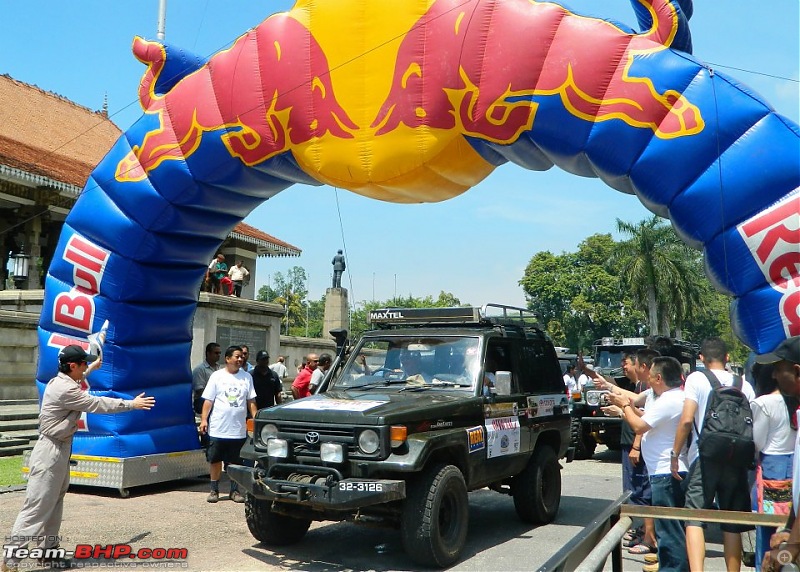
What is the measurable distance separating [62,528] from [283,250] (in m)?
21.0

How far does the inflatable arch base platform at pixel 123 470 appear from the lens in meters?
9.34

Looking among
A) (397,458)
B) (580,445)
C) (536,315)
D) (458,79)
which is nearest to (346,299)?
(580,445)

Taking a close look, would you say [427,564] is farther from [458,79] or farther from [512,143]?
[458,79]

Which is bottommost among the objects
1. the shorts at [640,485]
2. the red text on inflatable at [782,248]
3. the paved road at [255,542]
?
the paved road at [255,542]

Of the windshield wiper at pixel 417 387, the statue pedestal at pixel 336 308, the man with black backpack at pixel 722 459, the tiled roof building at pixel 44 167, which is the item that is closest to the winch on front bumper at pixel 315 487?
the windshield wiper at pixel 417 387

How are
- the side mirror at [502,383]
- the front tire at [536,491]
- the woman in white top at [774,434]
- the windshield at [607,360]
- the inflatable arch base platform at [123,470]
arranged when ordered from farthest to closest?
1. the windshield at [607,360]
2. the inflatable arch base platform at [123,470]
3. the front tire at [536,491]
4. the side mirror at [502,383]
5. the woman in white top at [774,434]

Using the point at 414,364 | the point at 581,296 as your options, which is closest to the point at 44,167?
the point at 414,364

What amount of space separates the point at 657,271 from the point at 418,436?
34110 millimetres

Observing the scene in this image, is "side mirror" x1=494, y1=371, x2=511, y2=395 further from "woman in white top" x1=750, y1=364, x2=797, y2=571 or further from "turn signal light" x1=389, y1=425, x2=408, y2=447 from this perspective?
"woman in white top" x1=750, y1=364, x2=797, y2=571

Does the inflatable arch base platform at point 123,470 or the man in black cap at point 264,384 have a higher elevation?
the man in black cap at point 264,384

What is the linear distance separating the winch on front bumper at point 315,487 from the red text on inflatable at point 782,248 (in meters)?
3.56

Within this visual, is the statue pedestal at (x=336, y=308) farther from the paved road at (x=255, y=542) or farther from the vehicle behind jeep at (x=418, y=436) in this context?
the vehicle behind jeep at (x=418, y=436)

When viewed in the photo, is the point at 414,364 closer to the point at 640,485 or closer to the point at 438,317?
the point at 438,317

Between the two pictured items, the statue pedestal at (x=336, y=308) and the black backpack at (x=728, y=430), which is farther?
the statue pedestal at (x=336, y=308)
